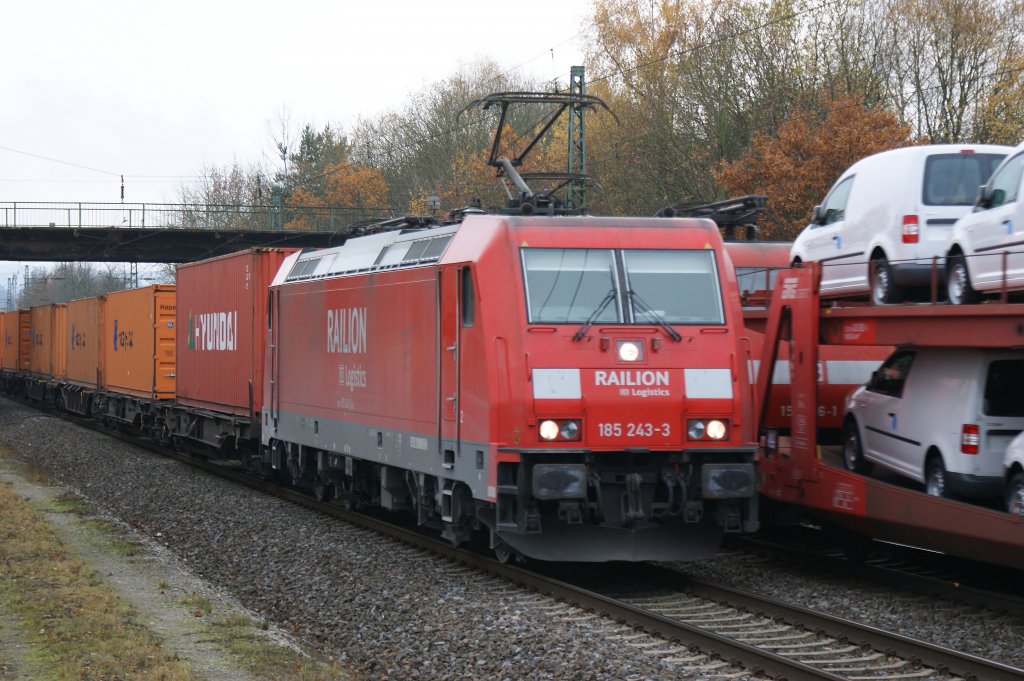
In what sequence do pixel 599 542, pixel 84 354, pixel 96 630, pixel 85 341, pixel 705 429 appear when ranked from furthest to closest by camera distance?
pixel 84 354
pixel 85 341
pixel 599 542
pixel 705 429
pixel 96 630

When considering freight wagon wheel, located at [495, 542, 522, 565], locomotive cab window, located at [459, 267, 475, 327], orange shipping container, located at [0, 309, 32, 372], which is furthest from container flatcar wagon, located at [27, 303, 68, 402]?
locomotive cab window, located at [459, 267, 475, 327]

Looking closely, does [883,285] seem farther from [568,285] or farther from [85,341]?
[85,341]

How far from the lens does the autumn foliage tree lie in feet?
98.2

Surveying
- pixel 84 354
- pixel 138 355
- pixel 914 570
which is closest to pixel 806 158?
pixel 138 355

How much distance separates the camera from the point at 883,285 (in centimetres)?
1189

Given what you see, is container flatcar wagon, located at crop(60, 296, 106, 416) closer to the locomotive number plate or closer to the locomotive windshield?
the locomotive windshield

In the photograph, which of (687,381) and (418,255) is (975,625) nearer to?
(687,381)

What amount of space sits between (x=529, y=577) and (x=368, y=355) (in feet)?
12.7

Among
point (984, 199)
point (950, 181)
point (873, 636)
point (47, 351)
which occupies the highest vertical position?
point (950, 181)

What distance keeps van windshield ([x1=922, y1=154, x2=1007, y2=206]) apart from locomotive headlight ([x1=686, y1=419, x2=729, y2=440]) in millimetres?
3077

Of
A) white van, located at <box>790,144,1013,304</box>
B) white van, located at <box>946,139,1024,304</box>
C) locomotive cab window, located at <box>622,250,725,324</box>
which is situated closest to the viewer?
white van, located at <box>946,139,1024,304</box>

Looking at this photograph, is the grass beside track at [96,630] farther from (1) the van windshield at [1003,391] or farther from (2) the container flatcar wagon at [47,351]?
(2) the container flatcar wagon at [47,351]

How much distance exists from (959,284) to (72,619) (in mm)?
7751

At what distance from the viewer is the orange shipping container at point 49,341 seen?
1572 inches
